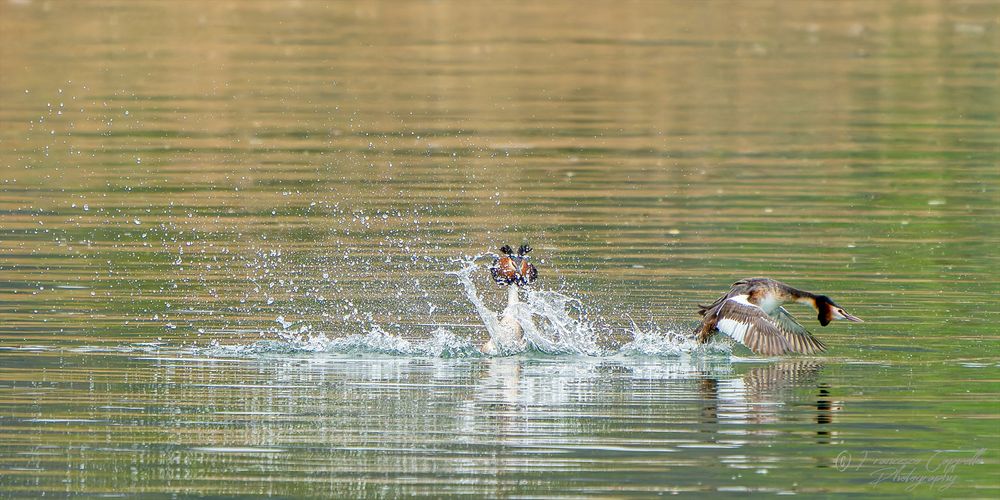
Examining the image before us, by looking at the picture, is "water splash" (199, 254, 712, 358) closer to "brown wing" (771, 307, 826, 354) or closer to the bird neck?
"brown wing" (771, 307, 826, 354)

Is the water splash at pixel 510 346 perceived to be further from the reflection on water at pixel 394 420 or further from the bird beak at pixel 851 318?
the bird beak at pixel 851 318

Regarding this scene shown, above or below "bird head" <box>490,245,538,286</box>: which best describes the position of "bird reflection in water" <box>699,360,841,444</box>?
below

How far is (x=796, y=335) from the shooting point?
13.6m

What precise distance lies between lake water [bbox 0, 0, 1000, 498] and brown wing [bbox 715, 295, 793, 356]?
0.20 meters

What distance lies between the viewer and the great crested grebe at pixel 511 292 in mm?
13391

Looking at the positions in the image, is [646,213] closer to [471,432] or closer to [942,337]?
[942,337]

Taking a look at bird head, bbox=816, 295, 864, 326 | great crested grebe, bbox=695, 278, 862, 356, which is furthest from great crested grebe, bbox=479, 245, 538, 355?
bird head, bbox=816, 295, 864, 326

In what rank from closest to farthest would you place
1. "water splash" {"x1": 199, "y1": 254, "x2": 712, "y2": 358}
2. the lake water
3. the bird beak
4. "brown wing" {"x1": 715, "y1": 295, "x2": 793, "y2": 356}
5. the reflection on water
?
the reflection on water, the lake water, "brown wing" {"x1": 715, "y1": 295, "x2": 793, "y2": 356}, the bird beak, "water splash" {"x1": 199, "y1": 254, "x2": 712, "y2": 358}

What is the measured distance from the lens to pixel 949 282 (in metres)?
16.0

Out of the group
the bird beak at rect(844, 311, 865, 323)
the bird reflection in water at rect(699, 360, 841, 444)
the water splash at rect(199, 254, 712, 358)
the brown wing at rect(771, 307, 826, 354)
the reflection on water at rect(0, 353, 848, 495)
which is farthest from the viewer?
the brown wing at rect(771, 307, 826, 354)

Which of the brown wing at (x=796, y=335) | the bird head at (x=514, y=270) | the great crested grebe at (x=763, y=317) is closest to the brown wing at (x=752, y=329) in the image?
the great crested grebe at (x=763, y=317)

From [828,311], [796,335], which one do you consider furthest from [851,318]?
[796,335]

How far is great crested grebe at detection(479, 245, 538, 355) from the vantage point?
43.9ft

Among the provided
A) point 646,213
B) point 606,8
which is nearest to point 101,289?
point 646,213
